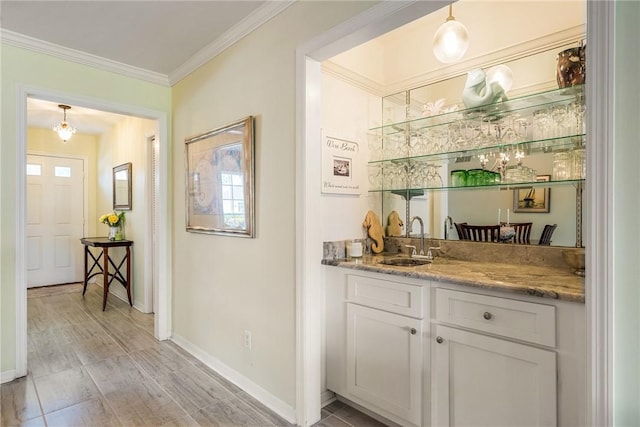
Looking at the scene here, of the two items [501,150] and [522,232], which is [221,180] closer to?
[501,150]

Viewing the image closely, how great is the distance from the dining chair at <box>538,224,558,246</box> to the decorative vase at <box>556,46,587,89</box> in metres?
0.74

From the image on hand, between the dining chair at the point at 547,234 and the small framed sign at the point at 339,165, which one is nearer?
the dining chair at the point at 547,234

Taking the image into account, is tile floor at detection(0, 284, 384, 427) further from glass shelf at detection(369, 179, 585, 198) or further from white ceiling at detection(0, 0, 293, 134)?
white ceiling at detection(0, 0, 293, 134)

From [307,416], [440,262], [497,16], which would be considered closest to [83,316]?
[307,416]

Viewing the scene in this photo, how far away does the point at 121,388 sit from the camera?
7.39 feet

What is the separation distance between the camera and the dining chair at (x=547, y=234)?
71.7 inches

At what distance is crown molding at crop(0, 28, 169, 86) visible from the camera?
7.85 feet

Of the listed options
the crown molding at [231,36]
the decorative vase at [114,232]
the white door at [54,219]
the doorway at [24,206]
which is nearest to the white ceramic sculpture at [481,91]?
the crown molding at [231,36]

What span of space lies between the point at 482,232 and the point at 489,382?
0.95 metres

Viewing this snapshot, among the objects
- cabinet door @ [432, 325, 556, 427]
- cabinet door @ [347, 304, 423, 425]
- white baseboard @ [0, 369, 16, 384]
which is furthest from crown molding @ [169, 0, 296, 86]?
white baseboard @ [0, 369, 16, 384]

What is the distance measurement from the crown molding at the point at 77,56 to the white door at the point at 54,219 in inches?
139

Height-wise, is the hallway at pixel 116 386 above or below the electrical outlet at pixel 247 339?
below

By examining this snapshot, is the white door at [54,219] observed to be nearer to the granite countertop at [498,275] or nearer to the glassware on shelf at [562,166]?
the granite countertop at [498,275]

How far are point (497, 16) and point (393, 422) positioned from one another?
248 centimetres
